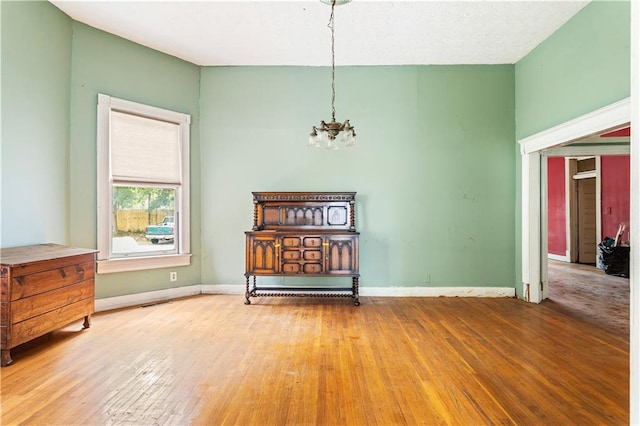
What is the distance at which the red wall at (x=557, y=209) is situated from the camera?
7699 millimetres

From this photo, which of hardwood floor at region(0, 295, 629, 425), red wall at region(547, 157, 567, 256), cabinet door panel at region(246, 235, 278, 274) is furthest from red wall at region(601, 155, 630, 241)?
cabinet door panel at region(246, 235, 278, 274)

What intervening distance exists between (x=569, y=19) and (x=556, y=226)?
5917 mm

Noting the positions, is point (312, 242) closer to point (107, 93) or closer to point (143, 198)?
point (143, 198)

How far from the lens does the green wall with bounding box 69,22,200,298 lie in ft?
12.1

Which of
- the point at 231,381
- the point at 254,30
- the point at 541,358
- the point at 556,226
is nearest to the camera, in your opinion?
the point at 231,381

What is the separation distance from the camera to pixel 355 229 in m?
4.30

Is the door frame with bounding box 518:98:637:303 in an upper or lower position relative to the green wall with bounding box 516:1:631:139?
lower

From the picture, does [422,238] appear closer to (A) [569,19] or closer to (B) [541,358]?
(B) [541,358]

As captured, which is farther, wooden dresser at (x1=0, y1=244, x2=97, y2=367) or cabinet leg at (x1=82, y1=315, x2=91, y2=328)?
cabinet leg at (x1=82, y1=315, x2=91, y2=328)

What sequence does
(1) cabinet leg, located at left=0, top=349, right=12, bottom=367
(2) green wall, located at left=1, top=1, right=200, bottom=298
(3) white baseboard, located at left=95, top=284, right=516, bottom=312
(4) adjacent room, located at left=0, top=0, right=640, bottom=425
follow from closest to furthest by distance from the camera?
(4) adjacent room, located at left=0, top=0, right=640, bottom=425, (1) cabinet leg, located at left=0, top=349, right=12, bottom=367, (2) green wall, located at left=1, top=1, right=200, bottom=298, (3) white baseboard, located at left=95, top=284, right=516, bottom=312

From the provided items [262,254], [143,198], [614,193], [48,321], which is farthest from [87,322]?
[614,193]

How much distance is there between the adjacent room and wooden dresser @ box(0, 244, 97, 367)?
2 centimetres

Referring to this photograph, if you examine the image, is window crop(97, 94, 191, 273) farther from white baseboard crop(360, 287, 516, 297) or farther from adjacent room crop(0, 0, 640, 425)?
white baseboard crop(360, 287, 516, 297)

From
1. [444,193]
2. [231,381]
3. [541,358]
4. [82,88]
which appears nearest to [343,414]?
[231,381]
